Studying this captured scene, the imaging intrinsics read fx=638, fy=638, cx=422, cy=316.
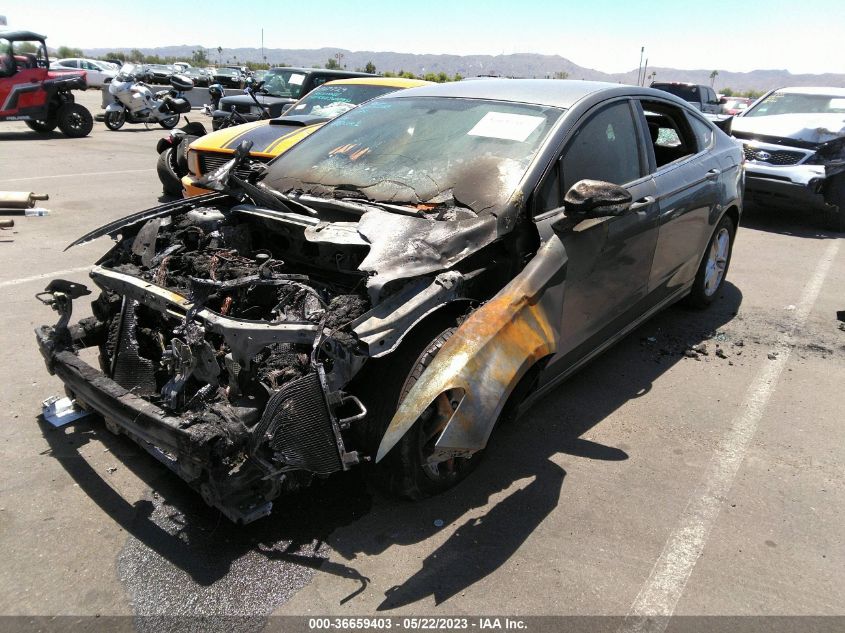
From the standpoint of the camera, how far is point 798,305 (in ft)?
19.7

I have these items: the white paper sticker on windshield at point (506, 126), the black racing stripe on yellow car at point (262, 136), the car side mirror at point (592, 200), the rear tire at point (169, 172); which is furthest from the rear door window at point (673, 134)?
the rear tire at point (169, 172)

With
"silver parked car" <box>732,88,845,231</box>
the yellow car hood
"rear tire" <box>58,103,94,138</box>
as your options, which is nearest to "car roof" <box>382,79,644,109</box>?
the yellow car hood

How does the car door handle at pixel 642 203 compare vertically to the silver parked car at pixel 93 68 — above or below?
below

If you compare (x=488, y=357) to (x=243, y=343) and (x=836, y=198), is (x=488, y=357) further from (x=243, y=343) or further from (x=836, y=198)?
(x=836, y=198)

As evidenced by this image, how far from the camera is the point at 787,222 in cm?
1009

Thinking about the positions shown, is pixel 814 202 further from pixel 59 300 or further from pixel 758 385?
pixel 59 300

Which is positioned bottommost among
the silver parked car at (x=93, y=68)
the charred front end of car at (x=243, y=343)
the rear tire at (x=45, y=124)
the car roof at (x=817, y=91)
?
the charred front end of car at (x=243, y=343)

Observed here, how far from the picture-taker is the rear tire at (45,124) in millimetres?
15109

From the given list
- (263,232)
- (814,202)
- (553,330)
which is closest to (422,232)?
(553,330)

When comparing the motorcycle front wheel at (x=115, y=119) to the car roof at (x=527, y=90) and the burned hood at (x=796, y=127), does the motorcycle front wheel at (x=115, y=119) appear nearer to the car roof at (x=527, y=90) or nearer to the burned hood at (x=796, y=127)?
the burned hood at (x=796, y=127)

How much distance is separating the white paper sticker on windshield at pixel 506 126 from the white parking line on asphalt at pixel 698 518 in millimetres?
2076

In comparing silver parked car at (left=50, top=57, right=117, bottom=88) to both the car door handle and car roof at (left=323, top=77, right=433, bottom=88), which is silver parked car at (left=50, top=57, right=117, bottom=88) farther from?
the car door handle

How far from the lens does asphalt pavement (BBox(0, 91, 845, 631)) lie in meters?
2.49

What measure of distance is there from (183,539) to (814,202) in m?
9.61
